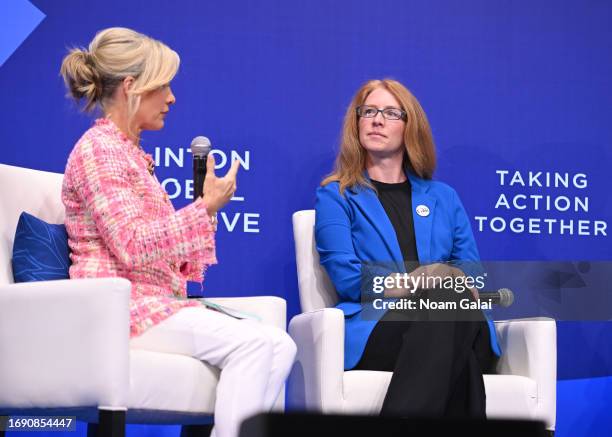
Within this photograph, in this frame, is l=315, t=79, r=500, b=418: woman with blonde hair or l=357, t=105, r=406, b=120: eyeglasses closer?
l=315, t=79, r=500, b=418: woman with blonde hair

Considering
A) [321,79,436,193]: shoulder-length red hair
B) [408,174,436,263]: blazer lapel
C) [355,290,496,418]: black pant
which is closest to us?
[355,290,496,418]: black pant

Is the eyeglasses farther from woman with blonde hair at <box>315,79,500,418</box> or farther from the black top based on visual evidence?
the black top

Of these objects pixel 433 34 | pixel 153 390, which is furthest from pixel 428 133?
pixel 153 390

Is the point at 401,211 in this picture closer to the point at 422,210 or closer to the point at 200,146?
→ the point at 422,210

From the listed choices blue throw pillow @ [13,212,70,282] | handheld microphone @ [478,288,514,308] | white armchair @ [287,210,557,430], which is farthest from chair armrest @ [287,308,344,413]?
blue throw pillow @ [13,212,70,282]

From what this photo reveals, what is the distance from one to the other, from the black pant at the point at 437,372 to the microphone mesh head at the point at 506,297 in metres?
0.65

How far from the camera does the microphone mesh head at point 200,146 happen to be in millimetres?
2568

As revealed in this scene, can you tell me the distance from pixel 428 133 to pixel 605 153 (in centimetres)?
103

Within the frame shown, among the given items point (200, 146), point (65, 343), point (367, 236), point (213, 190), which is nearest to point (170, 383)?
point (65, 343)

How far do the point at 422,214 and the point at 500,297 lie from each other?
0.46 metres

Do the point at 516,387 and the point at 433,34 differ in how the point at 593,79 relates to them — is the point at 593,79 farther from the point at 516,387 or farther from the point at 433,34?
the point at 516,387

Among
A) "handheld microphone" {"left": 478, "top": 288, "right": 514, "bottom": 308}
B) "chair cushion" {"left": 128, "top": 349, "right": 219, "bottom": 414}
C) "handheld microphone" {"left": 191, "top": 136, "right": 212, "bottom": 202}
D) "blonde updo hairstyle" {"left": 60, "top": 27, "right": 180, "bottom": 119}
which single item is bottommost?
"chair cushion" {"left": 128, "top": 349, "right": 219, "bottom": 414}

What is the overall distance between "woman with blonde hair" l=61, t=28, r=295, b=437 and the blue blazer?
55cm

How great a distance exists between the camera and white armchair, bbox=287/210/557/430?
286 centimetres
